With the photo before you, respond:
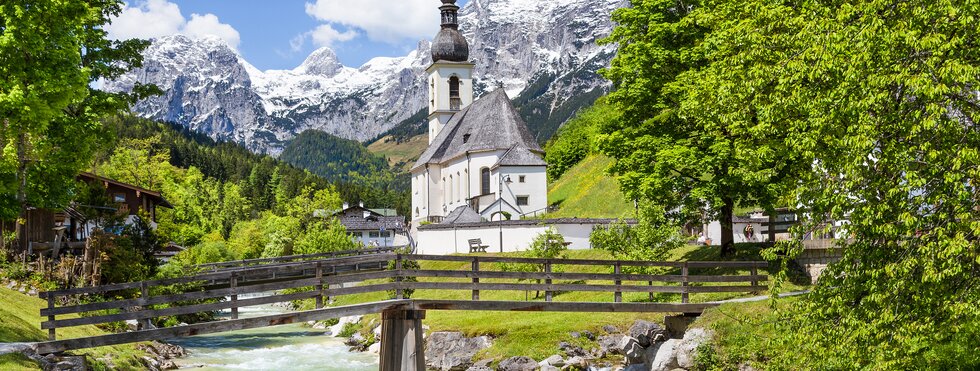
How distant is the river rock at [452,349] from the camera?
2656cm

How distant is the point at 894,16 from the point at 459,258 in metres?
12.6

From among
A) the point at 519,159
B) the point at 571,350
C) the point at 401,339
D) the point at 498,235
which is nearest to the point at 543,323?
the point at 571,350

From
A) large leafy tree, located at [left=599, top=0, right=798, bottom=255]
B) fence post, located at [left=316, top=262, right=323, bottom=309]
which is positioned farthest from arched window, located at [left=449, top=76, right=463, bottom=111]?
fence post, located at [left=316, top=262, right=323, bottom=309]

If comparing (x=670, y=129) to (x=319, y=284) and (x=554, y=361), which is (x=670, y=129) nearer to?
(x=554, y=361)

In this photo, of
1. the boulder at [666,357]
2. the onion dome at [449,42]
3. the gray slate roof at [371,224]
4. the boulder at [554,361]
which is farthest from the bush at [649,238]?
the gray slate roof at [371,224]

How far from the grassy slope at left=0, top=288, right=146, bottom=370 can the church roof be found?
155 ft

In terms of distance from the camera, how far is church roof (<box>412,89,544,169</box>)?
74.4m

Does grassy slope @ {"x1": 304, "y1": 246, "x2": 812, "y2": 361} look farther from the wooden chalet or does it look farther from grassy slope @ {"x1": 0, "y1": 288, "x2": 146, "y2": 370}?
the wooden chalet

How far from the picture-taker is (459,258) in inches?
872

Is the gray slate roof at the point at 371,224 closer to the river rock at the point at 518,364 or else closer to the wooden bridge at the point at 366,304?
the river rock at the point at 518,364

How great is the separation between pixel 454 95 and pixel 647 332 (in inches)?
2923

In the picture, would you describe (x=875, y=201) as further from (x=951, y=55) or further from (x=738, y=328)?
(x=738, y=328)

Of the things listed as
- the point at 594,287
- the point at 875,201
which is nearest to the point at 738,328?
the point at 594,287

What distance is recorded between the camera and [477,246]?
58312mm
